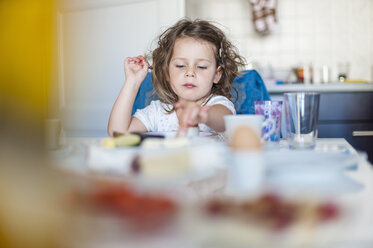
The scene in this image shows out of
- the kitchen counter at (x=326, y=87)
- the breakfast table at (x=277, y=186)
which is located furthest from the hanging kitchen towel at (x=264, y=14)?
the breakfast table at (x=277, y=186)

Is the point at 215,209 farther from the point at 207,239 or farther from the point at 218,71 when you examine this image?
the point at 218,71

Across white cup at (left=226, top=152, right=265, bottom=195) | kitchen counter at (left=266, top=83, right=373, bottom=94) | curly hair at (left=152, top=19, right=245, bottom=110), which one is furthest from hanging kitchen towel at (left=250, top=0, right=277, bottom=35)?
white cup at (left=226, top=152, right=265, bottom=195)

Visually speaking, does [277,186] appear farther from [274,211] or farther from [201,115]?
[201,115]

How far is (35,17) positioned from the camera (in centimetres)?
18

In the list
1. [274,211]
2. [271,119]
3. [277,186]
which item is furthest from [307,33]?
[274,211]

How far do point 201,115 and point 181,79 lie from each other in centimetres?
58

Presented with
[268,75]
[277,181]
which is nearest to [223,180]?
[277,181]

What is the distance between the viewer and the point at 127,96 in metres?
1.25

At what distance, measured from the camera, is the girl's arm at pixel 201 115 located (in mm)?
705

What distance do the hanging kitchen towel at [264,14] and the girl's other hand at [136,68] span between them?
6.37 feet

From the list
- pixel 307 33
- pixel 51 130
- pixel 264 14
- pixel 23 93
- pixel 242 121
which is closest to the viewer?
pixel 23 93

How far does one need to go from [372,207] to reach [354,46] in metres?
2.98

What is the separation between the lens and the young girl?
1.26 metres

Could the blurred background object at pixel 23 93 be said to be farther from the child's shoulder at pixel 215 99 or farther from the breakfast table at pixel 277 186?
the child's shoulder at pixel 215 99
